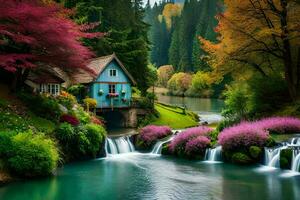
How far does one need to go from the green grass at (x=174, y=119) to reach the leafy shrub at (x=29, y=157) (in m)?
21.8

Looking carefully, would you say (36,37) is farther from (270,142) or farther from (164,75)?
(164,75)

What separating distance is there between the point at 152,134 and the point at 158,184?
11483 mm

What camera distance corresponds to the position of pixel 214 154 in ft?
80.5

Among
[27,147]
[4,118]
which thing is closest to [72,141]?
[4,118]

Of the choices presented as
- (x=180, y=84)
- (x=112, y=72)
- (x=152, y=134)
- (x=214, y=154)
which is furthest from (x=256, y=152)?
(x=180, y=84)

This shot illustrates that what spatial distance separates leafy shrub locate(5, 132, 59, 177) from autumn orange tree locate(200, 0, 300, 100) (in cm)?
1570

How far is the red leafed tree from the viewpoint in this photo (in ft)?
71.3

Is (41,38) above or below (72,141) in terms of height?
above

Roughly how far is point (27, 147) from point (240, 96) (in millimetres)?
22263

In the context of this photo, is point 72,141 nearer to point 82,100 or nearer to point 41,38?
point 41,38

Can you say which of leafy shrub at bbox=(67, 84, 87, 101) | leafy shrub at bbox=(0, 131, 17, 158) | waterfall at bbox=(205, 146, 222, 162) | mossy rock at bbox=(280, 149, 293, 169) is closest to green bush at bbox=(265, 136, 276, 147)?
mossy rock at bbox=(280, 149, 293, 169)

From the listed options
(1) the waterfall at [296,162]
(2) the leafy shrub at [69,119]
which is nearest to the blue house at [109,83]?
(2) the leafy shrub at [69,119]

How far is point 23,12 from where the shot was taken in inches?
Result: 846

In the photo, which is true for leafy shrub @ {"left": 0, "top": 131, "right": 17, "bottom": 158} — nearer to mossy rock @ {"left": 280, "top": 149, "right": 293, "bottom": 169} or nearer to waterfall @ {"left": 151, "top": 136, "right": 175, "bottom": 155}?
waterfall @ {"left": 151, "top": 136, "right": 175, "bottom": 155}
